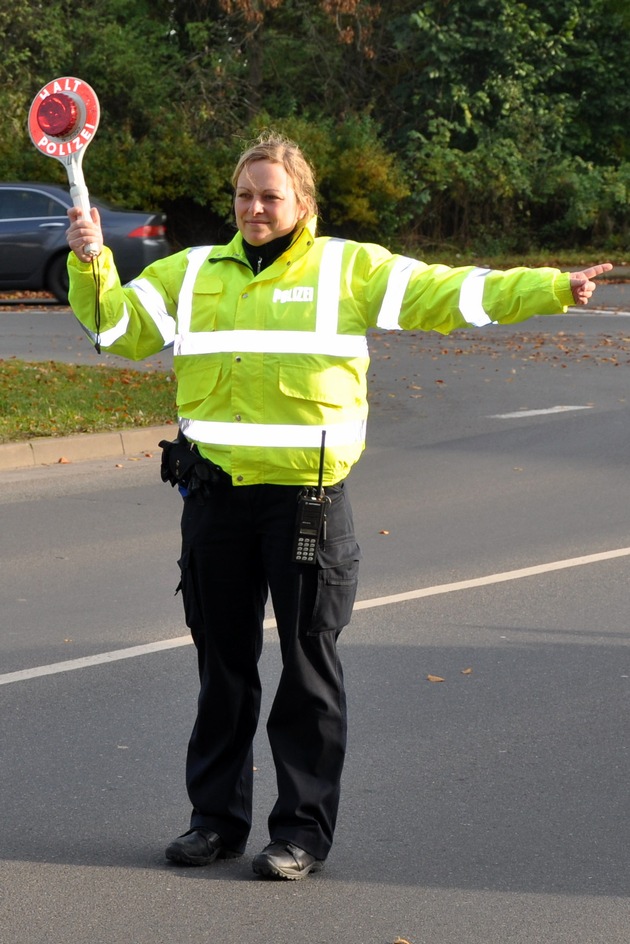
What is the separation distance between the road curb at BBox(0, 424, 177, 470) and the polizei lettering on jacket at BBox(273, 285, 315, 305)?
23.6 feet

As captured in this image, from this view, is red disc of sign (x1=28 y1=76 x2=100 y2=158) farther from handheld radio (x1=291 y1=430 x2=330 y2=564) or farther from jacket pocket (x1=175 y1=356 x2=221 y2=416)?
handheld radio (x1=291 y1=430 x2=330 y2=564)

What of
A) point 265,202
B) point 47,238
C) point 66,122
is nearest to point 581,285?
point 265,202

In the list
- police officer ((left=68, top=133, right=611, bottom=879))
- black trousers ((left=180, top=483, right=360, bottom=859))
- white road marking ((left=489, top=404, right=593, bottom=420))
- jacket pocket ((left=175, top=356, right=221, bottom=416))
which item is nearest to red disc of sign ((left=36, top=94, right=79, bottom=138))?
police officer ((left=68, top=133, right=611, bottom=879))

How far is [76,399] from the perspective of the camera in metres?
12.6

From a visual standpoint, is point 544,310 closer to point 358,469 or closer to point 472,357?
point 358,469

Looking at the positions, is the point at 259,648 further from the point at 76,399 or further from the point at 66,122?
the point at 76,399

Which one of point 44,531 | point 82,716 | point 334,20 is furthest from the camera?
point 334,20

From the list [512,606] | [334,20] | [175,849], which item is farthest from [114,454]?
[334,20]

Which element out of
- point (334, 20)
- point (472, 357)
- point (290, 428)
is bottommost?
point (472, 357)

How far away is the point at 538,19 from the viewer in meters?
35.6

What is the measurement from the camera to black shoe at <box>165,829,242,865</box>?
406 centimetres

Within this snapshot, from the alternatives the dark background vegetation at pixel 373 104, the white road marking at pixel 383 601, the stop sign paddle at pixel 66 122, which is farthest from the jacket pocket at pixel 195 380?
the dark background vegetation at pixel 373 104

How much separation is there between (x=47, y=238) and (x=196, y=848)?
18283 mm

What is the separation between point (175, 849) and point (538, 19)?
112 ft
